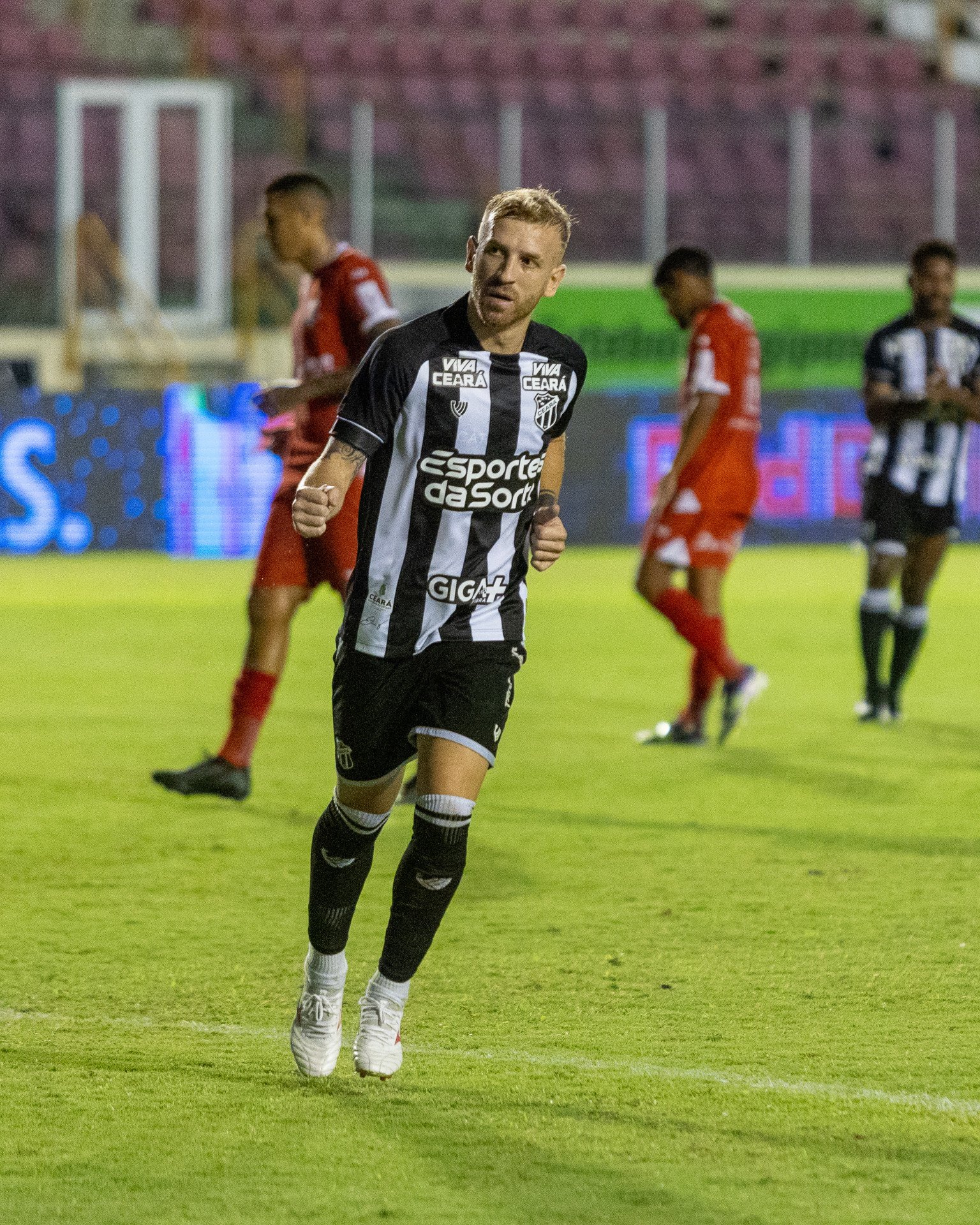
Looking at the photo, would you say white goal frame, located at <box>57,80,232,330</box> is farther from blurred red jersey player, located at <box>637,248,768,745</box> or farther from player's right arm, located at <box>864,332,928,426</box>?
blurred red jersey player, located at <box>637,248,768,745</box>

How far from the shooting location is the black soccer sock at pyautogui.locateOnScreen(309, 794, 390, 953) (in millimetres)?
3852

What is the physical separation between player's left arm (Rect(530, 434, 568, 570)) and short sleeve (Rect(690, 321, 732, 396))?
12.8 feet

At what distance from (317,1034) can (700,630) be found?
14.3ft

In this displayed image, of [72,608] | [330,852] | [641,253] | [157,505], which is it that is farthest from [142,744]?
[641,253]

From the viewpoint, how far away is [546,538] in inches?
149

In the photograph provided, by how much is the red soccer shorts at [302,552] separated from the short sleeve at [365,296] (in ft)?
1.77

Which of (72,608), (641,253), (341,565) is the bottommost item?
(72,608)

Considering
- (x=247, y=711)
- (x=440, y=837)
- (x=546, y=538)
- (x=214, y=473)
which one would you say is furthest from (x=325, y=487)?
(x=214, y=473)

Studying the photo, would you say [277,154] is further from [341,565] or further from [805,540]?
[341,565]

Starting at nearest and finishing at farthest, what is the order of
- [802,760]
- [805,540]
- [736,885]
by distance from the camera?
[736,885], [802,760], [805,540]

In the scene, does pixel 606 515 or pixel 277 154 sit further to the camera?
pixel 277 154

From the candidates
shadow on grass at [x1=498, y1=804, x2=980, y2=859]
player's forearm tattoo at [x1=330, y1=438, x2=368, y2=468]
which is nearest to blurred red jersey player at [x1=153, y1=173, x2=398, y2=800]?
shadow on grass at [x1=498, y1=804, x2=980, y2=859]

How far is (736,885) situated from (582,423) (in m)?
13.1

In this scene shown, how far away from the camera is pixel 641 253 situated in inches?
830
